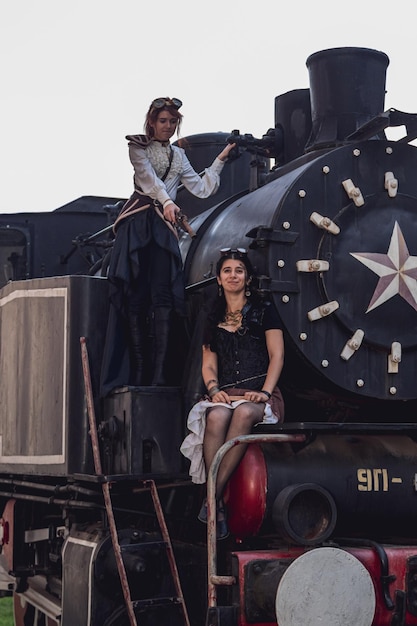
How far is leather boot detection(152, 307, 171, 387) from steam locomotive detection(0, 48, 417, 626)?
5.0 inches

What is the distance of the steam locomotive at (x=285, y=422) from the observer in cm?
475

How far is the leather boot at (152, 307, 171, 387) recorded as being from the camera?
5.71 meters

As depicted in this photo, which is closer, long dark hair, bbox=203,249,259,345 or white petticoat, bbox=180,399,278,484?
white petticoat, bbox=180,399,278,484

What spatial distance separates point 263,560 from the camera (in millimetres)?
4676

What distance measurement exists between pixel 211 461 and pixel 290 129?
232 cm

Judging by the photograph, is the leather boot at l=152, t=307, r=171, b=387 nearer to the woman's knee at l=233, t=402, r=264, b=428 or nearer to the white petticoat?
the white petticoat

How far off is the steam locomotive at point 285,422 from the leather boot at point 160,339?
13cm

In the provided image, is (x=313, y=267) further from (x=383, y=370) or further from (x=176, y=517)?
(x=176, y=517)

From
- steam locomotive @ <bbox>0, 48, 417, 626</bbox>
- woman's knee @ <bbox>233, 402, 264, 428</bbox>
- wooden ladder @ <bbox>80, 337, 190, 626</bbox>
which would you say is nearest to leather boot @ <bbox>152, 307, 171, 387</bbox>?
steam locomotive @ <bbox>0, 48, 417, 626</bbox>

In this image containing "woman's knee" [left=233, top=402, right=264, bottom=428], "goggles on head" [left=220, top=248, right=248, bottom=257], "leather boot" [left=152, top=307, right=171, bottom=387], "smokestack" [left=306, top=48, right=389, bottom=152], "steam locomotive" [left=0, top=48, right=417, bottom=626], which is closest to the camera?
"steam locomotive" [left=0, top=48, right=417, bottom=626]

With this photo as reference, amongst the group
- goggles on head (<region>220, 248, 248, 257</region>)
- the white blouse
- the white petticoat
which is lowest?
the white petticoat

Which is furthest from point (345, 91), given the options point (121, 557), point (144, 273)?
point (121, 557)

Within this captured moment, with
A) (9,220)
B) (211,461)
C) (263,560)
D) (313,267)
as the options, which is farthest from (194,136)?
(263,560)

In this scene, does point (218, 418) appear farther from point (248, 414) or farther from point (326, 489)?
point (326, 489)
